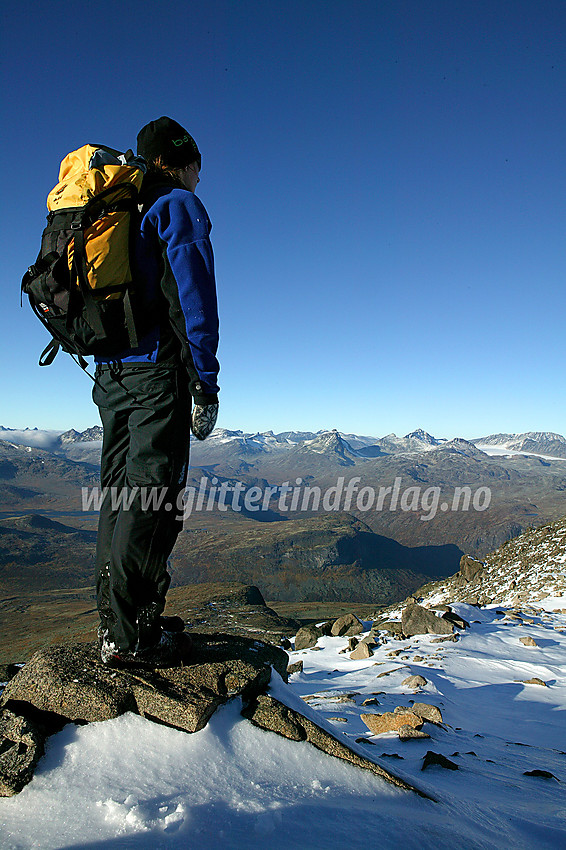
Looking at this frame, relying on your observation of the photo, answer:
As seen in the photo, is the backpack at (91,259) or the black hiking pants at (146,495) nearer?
the backpack at (91,259)

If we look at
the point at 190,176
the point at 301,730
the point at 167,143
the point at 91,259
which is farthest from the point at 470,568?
the point at 91,259

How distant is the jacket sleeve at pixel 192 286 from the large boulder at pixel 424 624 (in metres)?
11.0

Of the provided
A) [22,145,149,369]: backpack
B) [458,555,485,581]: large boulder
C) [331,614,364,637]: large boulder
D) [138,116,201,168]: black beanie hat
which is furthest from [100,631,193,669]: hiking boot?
[458,555,485,581]: large boulder

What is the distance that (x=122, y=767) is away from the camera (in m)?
2.27

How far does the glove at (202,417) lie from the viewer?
3.09 metres

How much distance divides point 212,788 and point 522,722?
507 cm

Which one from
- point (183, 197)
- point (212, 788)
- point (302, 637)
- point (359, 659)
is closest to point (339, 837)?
point (212, 788)

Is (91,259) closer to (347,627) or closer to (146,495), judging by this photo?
(146,495)

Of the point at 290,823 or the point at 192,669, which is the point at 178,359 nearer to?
the point at 192,669

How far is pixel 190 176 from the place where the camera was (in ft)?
11.5

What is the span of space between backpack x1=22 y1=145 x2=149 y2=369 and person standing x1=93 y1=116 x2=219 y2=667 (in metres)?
0.10

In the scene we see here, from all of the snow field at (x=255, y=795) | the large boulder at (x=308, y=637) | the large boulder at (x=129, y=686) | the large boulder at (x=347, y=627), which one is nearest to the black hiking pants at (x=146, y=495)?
the large boulder at (x=129, y=686)

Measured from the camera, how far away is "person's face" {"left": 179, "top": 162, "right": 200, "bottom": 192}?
3.46 metres

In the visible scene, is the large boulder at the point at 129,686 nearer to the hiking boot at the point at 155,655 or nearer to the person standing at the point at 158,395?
the hiking boot at the point at 155,655
